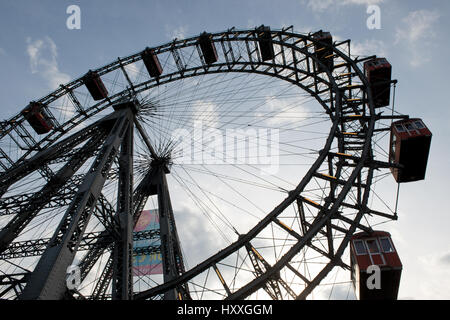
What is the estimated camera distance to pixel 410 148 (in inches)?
555

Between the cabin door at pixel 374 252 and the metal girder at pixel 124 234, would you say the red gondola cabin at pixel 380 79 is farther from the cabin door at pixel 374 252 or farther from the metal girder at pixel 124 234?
the metal girder at pixel 124 234

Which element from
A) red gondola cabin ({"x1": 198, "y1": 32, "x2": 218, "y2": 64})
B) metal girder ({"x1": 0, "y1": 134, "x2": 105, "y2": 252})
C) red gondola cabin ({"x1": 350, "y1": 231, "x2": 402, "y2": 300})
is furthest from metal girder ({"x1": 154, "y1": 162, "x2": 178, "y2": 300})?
red gondola cabin ({"x1": 198, "y1": 32, "x2": 218, "y2": 64})

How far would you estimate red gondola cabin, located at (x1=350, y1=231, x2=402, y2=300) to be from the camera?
10641 millimetres

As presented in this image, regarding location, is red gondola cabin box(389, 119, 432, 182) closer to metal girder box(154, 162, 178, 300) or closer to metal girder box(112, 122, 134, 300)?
metal girder box(154, 162, 178, 300)

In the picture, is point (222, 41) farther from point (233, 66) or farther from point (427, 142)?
point (427, 142)

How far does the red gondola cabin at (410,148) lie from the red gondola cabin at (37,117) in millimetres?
22507

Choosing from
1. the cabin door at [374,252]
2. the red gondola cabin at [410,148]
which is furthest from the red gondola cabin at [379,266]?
the red gondola cabin at [410,148]

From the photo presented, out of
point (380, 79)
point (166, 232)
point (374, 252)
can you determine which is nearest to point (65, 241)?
point (166, 232)

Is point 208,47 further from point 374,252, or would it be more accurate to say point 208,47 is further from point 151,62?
point 374,252

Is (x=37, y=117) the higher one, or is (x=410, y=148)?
(x=37, y=117)

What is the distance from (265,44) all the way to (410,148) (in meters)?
12.4

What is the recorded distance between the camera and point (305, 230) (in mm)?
12242
